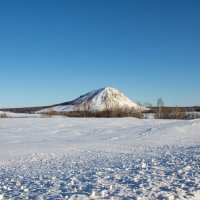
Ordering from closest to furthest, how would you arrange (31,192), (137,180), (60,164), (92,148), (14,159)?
(31,192), (137,180), (60,164), (14,159), (92,148)

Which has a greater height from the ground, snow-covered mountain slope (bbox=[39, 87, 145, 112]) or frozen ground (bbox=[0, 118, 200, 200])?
snow-covered mountain slope (bbox=[39, 87, 145, 112])

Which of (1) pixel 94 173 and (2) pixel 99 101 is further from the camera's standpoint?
(2) pixel 99 101

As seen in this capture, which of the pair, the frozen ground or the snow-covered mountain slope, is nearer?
the frozen ground

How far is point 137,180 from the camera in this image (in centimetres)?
497

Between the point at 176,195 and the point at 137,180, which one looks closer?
the point at 176,195

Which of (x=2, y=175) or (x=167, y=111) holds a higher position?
(x=167, y=111)

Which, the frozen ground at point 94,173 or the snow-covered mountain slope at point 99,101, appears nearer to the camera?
the frozen ground at point 94,173

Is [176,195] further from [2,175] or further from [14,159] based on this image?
[14,159]

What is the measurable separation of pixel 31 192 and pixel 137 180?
1327mm

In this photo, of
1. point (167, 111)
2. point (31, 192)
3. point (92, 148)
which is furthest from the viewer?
point (167, 111)

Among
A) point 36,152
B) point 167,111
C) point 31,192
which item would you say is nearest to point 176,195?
point 31,192

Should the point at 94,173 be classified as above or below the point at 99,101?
below

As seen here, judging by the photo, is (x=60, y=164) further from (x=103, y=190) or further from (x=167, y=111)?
(x=167, y=111)

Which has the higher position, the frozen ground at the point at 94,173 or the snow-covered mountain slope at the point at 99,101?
the snow-covered mountain slope at the point at 99,101
